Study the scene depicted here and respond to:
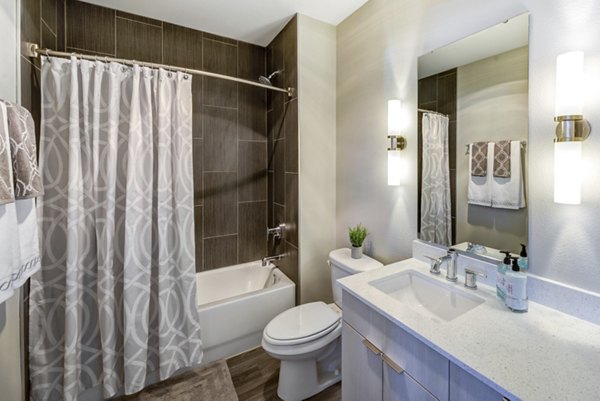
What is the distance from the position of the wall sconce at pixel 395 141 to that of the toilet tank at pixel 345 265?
1.79ft

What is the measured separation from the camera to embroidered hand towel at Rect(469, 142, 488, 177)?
1.18 metres

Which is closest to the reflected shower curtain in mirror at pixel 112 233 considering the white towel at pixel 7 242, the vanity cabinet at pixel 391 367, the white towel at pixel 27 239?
the white towel at pixel 27 239

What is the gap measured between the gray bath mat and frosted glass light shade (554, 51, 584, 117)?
2.17 metres

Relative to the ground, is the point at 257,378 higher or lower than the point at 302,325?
lower

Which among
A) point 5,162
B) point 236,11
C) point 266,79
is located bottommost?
point 5,162

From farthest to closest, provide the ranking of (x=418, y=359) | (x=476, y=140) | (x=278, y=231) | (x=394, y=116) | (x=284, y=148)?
1. (x=278, y=231)
2. (x=284, y=148)
3. (x=394, y=116)
4. (x=476, y=140)
5. (x=418, y=359)

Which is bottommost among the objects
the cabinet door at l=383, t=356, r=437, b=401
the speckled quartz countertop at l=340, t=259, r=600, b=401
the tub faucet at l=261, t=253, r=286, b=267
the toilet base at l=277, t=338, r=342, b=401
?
the toilet base at l=277, t=338, r=342, b=401

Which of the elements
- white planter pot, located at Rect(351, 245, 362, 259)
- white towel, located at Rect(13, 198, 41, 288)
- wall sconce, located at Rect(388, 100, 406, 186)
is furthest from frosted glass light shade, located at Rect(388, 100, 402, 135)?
white towel, located at Rect(13, 198, 41, 288)

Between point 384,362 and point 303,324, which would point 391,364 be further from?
point 303,324

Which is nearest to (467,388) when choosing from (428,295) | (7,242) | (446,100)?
(428,295)

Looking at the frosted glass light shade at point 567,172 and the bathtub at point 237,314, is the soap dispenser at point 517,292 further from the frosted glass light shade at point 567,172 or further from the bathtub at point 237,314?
the bathtub at point 237,314

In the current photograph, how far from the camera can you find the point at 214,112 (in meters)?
2.31

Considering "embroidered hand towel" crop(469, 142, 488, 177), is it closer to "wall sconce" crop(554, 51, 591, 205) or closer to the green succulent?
"wall sconce" crop(554, 51, 591, 205)

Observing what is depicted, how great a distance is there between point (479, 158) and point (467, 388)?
3.17 feet
